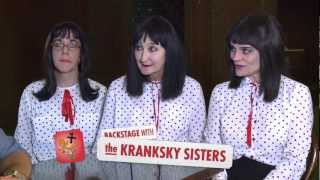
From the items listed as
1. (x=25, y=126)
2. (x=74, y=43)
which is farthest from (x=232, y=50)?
(x=25, y=126)

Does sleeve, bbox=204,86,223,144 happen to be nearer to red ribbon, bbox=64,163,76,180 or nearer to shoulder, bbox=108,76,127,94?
shoulder, bbox=108,76,127,94

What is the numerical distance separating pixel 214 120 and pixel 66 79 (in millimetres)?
681

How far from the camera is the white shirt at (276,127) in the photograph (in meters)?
2.07

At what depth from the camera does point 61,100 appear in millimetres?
2416

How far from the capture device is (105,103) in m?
2.39

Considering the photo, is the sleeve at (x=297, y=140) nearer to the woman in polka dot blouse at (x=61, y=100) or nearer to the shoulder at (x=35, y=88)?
the woman in polka dot blouse at (x=61, y=100)

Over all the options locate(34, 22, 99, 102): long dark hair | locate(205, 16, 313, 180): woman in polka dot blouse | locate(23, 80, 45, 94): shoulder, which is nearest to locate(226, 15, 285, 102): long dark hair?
locate(205, 16, 313, 180): woman in polka dot blouse

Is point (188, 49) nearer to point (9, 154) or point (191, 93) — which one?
point (191, 93)

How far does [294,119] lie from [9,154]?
1.03 m

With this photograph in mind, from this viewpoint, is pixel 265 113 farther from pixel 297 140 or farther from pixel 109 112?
pixel 109 112

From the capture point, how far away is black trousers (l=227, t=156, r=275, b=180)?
2074 mm

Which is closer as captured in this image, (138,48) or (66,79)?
(138,48)

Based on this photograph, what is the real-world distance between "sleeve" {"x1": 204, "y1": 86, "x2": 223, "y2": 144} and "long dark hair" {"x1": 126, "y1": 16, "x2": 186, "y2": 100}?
16 cm

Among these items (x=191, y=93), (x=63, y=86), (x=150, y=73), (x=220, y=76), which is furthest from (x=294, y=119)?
(x=220, y=76)
